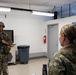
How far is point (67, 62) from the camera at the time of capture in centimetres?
112

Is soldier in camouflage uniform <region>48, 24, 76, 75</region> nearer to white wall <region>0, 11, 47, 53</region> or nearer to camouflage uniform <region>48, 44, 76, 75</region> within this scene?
camouflage uniform <region>48, 44, 76, 75</region>

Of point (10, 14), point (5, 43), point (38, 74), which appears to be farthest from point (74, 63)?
point (10, 14)

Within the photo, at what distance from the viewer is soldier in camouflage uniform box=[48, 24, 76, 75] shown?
3.63 feet

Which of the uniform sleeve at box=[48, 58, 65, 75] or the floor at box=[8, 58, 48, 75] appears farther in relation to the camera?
the floor at box=[8, 58, 48, 75]

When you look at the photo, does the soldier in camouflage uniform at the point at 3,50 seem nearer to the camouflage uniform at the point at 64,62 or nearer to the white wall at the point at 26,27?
the camouflage uniform at the point at 64,62

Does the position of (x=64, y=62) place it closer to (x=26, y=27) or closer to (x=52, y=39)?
(x=52, y=39)

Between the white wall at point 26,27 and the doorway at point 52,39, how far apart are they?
597 mm

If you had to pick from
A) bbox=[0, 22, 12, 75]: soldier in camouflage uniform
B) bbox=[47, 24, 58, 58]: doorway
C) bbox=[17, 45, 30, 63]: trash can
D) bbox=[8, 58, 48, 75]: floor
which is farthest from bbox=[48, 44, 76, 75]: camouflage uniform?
bbox=[47, 24, 58, 58]: doorway

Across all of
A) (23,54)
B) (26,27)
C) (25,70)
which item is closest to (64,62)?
(25,70)

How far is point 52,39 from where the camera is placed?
7.76 meters

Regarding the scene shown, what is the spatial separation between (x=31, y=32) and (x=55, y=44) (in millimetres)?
1599

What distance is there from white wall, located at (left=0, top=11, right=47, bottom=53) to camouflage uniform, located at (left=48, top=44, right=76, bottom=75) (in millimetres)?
6352

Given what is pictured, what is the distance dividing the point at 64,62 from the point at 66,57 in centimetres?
5

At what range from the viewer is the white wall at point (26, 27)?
7348 millimetres
